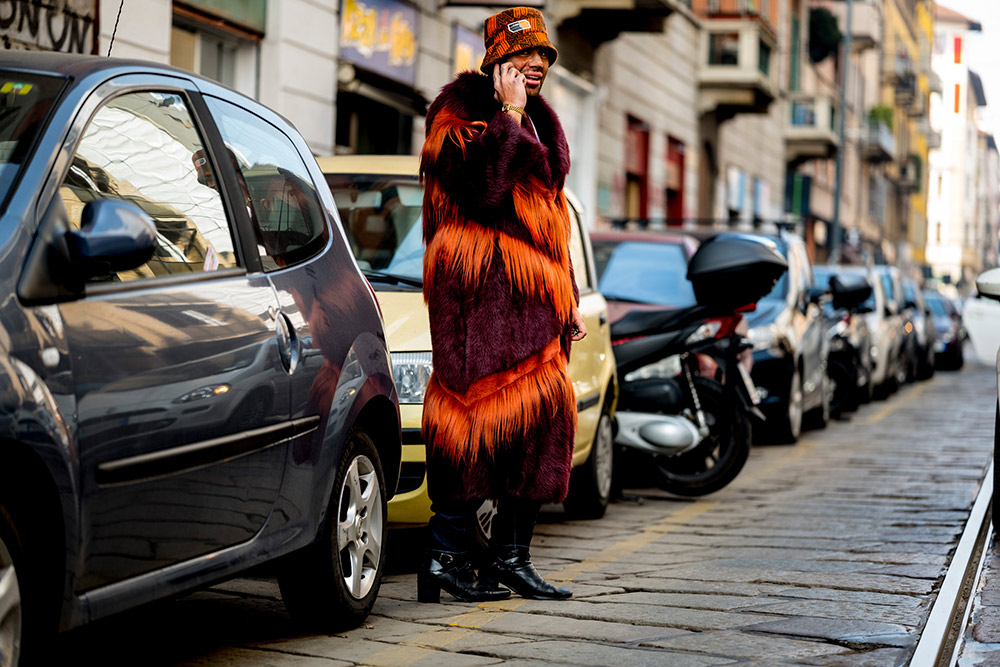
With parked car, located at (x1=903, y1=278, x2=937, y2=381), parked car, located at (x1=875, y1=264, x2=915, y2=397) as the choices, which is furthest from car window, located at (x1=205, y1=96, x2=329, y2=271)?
parked car, located at (x1=903, y1=278, x2=937, y2=381)

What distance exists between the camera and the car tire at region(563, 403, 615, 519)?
8180mm

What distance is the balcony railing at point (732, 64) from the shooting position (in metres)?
30.6

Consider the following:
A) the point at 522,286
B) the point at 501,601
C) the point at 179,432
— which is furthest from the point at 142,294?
the point at 501,601

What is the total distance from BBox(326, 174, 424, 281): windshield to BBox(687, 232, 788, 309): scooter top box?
2125 millimetres

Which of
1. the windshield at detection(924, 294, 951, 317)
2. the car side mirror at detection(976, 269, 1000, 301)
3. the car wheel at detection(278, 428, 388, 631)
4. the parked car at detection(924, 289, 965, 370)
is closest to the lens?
the car wheel at detection(278, 428, 388, 631)

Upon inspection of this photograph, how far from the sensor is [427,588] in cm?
570

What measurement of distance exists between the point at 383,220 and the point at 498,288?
1934 mm

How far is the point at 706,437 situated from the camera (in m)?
9.13

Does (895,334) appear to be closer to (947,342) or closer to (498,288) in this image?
(947,342)

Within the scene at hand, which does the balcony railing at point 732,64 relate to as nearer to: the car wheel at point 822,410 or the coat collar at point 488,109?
the car wheel at point 822,410

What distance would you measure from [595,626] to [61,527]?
2213 millimetres

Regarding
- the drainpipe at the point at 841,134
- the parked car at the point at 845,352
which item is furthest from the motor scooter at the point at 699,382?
the drainpipe at the point at 841,134

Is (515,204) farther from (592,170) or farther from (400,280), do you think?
(592,170)

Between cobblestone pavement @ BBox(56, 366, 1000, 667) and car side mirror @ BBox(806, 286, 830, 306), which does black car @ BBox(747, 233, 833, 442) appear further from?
cobblestone pavement @ BBox(56, 366, 1000, 667)
